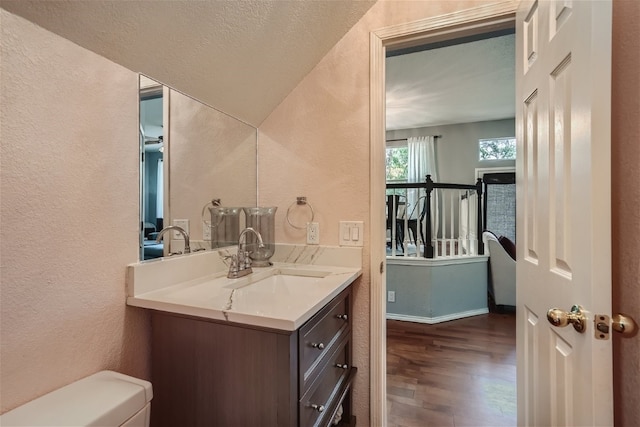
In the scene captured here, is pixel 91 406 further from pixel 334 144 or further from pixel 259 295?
pixel 334 144

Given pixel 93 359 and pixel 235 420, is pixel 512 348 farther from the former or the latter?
pixel 93 359

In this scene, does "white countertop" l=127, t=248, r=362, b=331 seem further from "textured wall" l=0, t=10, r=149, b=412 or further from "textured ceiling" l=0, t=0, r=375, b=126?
"textured ceiling" l=0, t=0, r=375, b=126

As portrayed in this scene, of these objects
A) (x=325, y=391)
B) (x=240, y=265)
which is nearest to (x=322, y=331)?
(x=325, y=391)

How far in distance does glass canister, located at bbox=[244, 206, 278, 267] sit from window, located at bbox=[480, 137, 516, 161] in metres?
4.66

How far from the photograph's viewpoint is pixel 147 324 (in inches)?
44.4

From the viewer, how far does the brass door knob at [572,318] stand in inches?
28.7

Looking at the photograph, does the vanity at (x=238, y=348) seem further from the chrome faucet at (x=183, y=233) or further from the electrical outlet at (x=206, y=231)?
the electrical outlet at (x=206, y=231)

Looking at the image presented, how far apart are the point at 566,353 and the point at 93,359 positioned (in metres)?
1.46

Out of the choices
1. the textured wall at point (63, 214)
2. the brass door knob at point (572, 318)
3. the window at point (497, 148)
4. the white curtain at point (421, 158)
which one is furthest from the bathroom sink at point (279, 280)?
the window at point (497, 148)

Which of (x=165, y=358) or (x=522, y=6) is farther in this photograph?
(x=522, y=6)

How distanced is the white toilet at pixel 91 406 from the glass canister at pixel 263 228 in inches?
33.1

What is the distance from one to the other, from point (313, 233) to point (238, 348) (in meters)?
0.81

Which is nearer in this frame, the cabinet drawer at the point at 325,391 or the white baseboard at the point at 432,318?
the cabinet drawer at the point at 325,391

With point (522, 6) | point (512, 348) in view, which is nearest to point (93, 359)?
point (522, 6)
